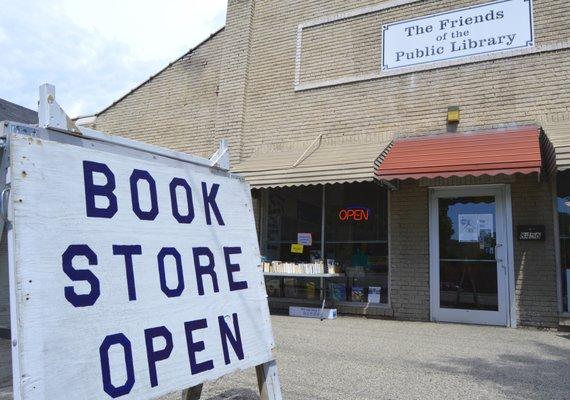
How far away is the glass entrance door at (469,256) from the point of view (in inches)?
317

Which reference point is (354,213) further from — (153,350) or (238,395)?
(153,350)

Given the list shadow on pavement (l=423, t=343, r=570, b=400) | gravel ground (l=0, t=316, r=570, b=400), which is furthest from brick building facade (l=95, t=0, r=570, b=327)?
shadow on pavement (l=423, t=343, r=570, b=400)

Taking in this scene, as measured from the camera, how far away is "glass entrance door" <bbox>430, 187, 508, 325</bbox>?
26.4 ft

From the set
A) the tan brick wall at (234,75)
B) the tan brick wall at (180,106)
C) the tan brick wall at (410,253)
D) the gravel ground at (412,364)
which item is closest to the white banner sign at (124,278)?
the gravel ground at (412,364)

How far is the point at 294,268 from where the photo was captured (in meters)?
9.34

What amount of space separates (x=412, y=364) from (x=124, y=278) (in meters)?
4.10

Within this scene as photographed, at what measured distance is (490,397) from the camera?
14.0 ft

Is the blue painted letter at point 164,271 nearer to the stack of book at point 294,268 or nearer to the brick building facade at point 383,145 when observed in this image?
the brick building facade at point 383,145

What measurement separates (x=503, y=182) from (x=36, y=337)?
25.0 feet

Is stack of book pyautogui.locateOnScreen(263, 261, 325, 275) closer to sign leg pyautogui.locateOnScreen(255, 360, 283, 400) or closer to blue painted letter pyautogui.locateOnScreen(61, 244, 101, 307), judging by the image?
sign leg pyautogui.locateOnScreen(255, 360, 283, 400)

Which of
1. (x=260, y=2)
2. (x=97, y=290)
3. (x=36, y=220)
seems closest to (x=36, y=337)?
(x=97, y=290)

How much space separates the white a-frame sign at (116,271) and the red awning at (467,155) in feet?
16.1

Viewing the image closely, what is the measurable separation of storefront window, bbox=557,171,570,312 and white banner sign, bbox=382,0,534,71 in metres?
2.39

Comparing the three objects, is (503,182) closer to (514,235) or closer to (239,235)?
(514,235)
